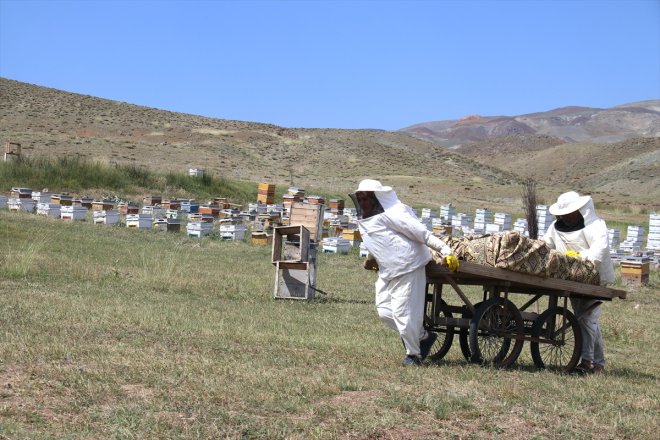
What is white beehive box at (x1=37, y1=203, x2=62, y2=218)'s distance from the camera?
2764 centimetres

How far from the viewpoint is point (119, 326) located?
380 inches

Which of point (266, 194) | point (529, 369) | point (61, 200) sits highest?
point (266, 194)

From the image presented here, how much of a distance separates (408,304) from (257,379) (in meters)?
1.79

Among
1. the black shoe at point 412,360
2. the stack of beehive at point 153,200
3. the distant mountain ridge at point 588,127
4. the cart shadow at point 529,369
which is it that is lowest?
the cart shadow at point 529,369

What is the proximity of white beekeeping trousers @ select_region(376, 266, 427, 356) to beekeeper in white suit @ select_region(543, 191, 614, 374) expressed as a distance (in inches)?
71.0

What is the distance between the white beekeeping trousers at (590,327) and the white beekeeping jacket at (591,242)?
31 cm

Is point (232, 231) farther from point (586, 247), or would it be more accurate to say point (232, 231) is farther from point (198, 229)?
point (586, 247)

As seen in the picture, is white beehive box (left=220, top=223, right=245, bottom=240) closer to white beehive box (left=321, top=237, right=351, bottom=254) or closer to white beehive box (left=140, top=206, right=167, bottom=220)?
white beehive box (left=321, top=237, right=351, bottom=254)

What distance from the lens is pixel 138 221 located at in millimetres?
26594

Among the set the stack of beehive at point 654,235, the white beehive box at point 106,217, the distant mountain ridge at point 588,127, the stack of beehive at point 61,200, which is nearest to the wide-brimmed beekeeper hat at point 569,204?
the white beehive box at point 106,217

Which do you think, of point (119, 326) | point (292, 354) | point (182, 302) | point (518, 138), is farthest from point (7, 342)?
point (518, 138)

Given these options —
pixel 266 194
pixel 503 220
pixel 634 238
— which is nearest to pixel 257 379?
pixel 634 238

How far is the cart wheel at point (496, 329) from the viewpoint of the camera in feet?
→ 27.8

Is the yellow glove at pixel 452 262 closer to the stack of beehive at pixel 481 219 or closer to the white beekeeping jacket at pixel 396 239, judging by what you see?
the white beekeeping jacket at pixel 396 239
